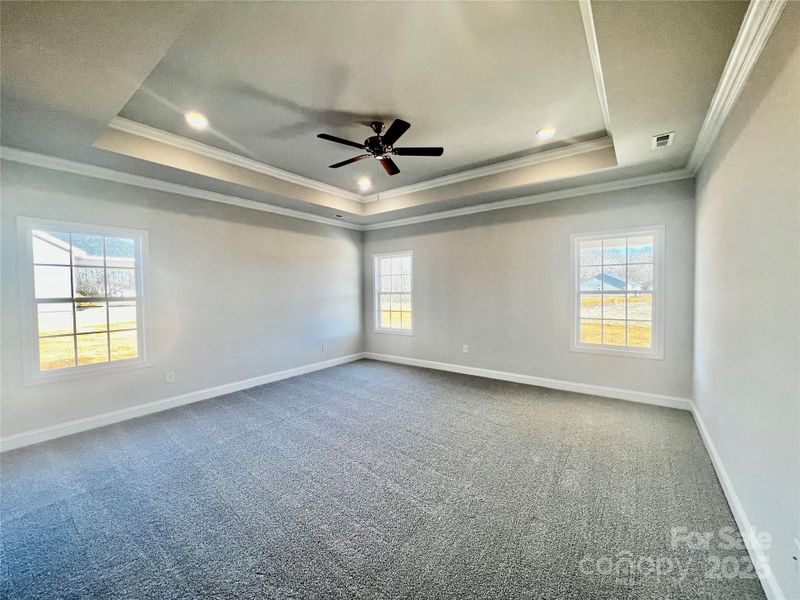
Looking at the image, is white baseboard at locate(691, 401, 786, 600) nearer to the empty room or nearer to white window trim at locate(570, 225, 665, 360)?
the empty room

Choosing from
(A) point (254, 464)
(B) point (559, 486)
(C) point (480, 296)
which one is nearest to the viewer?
(B) point (559, 486)

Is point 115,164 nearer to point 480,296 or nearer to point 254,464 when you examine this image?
point 254,464

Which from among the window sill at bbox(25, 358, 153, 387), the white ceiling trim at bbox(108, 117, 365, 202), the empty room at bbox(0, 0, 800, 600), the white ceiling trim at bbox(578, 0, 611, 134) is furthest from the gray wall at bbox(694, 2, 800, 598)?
the window sill at bbox(25, 358, 153, 387)

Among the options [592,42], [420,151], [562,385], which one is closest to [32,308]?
[420,151]

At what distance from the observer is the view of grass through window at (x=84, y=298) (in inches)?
122

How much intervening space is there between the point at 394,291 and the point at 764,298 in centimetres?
503

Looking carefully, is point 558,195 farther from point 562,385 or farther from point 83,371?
point 83,371

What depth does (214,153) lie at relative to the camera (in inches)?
143

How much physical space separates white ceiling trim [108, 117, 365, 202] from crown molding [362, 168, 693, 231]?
1.46 metres

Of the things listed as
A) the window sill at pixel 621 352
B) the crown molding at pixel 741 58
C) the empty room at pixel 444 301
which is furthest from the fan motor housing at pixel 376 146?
the window sill at pixel 621 352

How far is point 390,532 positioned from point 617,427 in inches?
103

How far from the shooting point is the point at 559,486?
2.28m

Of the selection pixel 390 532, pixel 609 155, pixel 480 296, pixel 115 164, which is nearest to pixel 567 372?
pixel 480 296

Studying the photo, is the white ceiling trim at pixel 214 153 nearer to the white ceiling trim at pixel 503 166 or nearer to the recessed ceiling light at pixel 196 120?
the recessed ceiling light at pixel 196 120
